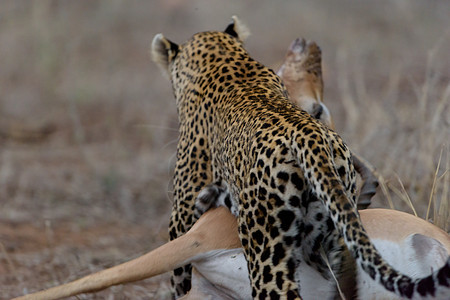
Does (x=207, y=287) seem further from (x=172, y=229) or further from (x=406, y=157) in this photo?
(x=406, y=157)

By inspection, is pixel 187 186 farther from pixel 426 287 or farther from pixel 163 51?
pixel 426 287

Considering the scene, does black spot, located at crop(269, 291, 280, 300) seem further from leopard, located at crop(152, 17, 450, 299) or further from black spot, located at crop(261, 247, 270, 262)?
black spot, located at crop(261, 247, 270, 262)

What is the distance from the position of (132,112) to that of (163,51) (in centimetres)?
527

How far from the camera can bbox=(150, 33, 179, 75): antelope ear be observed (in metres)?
5.08

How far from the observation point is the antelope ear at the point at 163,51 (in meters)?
5.08

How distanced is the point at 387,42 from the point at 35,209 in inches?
320

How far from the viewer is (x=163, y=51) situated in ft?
16.9

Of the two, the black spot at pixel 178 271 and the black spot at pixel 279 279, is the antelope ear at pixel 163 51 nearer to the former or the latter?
the black spot at pixel 178 271

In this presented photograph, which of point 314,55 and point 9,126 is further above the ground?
point 314,55

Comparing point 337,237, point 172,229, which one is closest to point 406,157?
point 172,229

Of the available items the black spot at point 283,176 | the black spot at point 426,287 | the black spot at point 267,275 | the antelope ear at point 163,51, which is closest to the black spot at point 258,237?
Answer: the black spot at point 267,275

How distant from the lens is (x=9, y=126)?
380 inches

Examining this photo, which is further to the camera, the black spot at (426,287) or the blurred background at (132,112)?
the blurred background at (132,112)

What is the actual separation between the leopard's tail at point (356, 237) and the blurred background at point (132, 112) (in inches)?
54.0
